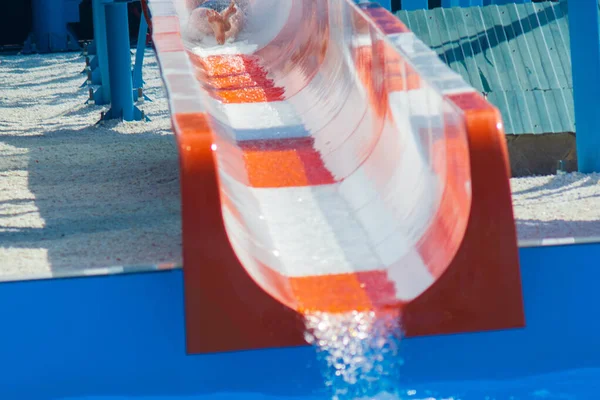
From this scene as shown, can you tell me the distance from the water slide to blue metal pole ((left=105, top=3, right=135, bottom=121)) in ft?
6.83

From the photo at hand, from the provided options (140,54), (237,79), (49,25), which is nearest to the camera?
(237,79)

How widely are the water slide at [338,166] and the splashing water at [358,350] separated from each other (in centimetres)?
6

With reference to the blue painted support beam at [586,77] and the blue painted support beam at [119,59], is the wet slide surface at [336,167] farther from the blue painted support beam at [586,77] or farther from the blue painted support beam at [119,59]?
the blue painted support beam at [119,59]

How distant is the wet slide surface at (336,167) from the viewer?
8.93ft

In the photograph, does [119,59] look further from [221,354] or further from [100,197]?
[221,354]

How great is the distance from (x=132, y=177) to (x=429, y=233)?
2.70 metres

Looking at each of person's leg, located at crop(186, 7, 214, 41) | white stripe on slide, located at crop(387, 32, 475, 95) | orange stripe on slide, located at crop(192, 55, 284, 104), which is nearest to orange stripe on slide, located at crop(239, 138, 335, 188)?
white stripe on slide, located at crop(387, 32, 475, 95)

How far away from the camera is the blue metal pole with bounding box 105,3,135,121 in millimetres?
7289

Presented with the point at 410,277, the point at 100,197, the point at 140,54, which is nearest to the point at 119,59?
the point at 140,54

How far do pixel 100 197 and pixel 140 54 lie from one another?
12.6ft

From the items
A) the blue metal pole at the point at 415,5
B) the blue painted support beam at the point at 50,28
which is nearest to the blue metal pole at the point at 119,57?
the blue metal pole at the point at 415,5

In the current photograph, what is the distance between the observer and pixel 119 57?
24.2 feet

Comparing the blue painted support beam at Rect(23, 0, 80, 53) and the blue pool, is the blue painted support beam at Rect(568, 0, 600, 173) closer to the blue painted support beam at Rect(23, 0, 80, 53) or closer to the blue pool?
the blue pool

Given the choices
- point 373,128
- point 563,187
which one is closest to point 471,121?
point 373,128
